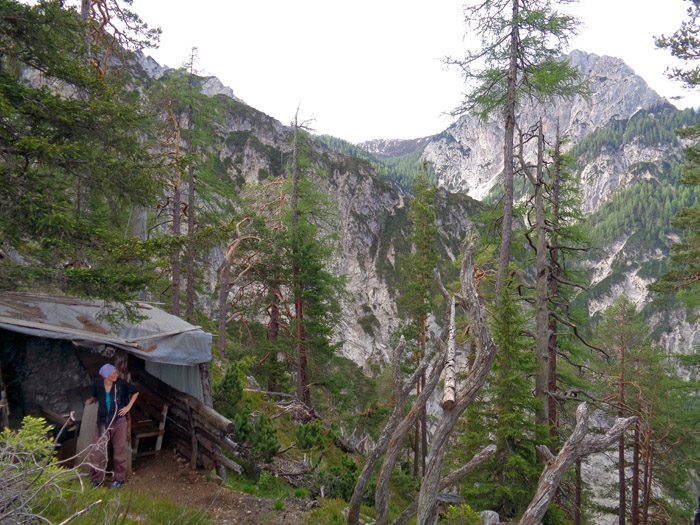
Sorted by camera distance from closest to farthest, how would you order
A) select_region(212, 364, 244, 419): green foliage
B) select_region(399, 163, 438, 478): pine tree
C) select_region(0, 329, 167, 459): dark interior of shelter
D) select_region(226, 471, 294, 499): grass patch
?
select_region(0, 329, 167, 459): dark interior of shelter, select_region(226, 471, 294, 499): grass patch, select_region(212, 364, 244, 419): green foliage, select_region(399, 163, 438, 478): pine tree

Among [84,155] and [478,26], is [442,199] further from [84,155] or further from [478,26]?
[84,155]

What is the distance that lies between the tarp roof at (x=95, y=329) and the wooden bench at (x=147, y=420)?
194 cm

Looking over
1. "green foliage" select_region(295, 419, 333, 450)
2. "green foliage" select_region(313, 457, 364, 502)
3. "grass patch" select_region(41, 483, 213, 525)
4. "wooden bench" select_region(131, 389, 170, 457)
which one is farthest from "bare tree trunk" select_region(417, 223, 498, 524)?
"wooden bench" select_region(131, 389, 170, 457)

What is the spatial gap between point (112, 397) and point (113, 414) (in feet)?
1.15

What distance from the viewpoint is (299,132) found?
712 inches

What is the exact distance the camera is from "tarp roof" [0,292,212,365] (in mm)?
6332

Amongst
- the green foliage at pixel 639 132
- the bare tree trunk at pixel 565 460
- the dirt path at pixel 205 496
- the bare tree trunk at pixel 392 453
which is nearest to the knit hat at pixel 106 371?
the dirt path at pixel 205 496

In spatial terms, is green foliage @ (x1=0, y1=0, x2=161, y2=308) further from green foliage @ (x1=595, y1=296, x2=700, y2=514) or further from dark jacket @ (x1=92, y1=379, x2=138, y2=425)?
green foliage @ (x1=595, y1=296, x2=700, y2=514)

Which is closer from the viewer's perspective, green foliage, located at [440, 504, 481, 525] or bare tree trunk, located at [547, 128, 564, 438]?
green foliage, located at [440, 504, 481, 525]

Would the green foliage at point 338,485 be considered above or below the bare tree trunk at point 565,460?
below

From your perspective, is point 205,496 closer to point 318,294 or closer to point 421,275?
point 318,294

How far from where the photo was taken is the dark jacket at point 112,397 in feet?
20.8

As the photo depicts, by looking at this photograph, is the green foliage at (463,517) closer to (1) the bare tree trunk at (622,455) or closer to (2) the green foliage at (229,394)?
(2) the green foliage at (229,394)

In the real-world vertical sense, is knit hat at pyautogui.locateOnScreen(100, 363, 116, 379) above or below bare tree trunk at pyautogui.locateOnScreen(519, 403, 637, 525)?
above
